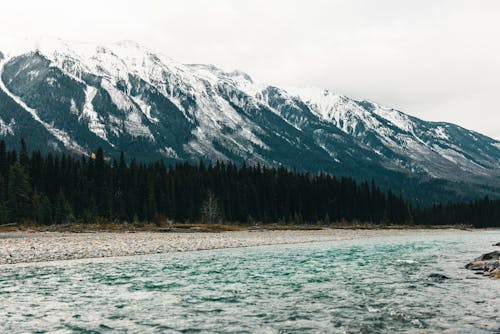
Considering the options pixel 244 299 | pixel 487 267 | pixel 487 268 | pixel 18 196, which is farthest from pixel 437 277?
pixel 18 196

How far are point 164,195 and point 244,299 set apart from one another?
10356 centimetres

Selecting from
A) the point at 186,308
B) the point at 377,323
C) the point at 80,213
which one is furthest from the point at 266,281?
the point at 80,213

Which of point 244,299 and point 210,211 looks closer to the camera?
point 244,299

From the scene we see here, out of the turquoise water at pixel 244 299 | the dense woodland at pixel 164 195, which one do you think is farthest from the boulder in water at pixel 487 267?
the dense woodland at pixel 164 195

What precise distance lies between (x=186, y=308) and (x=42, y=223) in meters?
86.0

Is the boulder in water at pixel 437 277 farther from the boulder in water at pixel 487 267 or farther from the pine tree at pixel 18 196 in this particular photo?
the pine tree at pixel 18 196

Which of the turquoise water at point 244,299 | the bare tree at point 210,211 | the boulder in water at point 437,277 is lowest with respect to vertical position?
the turquoise water at point 244,299

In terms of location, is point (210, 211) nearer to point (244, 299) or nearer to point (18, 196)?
point (18, 196)

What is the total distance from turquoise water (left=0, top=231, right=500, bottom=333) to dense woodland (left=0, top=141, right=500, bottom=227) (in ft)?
230

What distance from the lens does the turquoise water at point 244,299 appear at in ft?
50.7

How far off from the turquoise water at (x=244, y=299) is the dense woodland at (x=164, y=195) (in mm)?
70186

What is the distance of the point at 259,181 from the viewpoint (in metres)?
149

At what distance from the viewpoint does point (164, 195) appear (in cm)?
12156

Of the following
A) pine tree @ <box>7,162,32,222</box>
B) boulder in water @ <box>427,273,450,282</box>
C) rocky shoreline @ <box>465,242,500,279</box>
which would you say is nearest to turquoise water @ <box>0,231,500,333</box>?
boulder in water @ <box>427,273,450,282</box>
